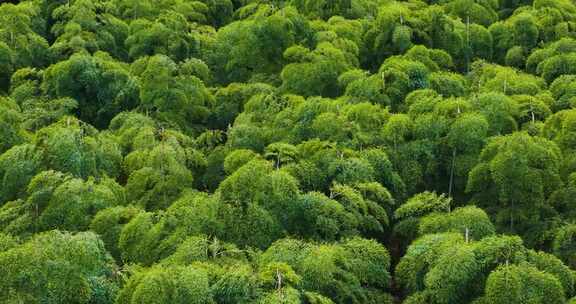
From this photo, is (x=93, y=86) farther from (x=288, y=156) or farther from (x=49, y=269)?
(x=49, y=269)

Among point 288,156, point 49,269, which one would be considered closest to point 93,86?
point 288,156

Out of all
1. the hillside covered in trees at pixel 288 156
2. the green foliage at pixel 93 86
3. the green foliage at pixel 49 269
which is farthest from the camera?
the green foliage at pixel 93 86

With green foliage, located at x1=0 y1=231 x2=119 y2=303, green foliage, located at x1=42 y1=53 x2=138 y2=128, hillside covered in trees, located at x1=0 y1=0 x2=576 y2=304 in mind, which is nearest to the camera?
green foliage, located at x1=0 y1=231 x2=119 y2=303

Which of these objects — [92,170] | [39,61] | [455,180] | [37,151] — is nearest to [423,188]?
[455,180]

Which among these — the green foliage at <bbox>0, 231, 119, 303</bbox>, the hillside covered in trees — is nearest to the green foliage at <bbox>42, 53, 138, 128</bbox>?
the hillside covered in trees

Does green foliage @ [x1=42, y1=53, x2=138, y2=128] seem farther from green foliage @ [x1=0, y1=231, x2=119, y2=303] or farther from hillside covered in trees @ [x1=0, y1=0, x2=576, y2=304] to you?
green foliage @ [x1=0, y1=231, x2=119, y2=303]

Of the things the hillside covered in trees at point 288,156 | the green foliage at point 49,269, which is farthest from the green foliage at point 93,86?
the green foliage at point 49,269

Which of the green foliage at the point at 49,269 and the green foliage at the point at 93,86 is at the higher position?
the green foliage at the point at 49,269

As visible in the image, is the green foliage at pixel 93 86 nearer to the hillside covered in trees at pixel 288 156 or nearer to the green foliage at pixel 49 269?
the hillside covered in trees at pixel 288 156
